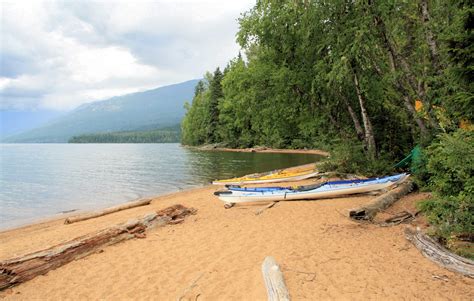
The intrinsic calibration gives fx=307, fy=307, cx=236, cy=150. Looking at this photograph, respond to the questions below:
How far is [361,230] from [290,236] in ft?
6.73

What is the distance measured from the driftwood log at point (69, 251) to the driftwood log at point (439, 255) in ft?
26.2

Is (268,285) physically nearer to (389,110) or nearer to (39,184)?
(389,110)

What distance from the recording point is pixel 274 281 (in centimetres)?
585

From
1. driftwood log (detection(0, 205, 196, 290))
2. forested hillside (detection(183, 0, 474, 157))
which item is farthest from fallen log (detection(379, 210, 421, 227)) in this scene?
driftwood log (detection(0, 205, 196, 290))

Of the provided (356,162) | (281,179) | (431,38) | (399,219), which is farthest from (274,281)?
(281,179)

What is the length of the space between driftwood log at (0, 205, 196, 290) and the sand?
206mm

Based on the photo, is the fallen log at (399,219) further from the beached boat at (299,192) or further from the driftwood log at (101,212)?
the driftwood log at (101,212)

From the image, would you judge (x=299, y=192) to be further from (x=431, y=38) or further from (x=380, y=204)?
(x=431, y=38)

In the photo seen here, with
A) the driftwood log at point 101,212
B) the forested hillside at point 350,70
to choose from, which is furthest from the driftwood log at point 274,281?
the driftwood log at point 101,212

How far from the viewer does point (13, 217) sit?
16.7 meters

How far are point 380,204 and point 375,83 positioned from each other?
7.72m

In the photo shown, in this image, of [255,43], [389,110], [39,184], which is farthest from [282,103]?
[39,184]

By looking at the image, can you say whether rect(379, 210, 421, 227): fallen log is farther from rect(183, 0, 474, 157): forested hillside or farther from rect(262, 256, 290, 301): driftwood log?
rect(262, 256, 290, 301): driftwood log

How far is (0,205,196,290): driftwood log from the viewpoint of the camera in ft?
23.5
